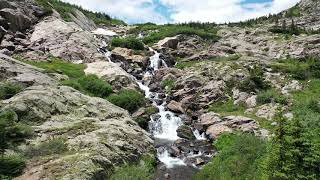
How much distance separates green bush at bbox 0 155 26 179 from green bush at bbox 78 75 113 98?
3146 cm

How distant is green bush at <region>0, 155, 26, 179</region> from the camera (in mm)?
34906

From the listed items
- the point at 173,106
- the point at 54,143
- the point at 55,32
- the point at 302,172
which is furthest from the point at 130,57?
the point at 302,172

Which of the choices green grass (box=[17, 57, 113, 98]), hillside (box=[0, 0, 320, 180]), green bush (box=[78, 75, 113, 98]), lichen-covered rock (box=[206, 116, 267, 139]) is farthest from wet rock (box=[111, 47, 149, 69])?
lichen-covered rock (box=[206, 116, 267, 139])

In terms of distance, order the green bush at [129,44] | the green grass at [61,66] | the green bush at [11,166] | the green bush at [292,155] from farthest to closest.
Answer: the green bush at [129,44] < the green grass at [61,66] < the green bush at [11,166] < the green bush at [292,155]

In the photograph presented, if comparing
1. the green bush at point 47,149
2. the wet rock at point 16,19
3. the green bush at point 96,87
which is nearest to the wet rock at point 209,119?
the green bush at point 96,87

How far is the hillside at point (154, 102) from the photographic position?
37.0 meters

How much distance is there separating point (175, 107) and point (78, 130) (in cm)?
2804

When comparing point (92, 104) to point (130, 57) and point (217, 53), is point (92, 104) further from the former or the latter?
point (217, 53)

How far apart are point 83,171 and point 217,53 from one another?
73668 millimetres

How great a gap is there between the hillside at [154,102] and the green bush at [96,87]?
19cm

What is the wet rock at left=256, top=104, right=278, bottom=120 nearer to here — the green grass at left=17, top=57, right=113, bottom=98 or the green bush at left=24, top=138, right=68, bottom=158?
the green grass at left=17, top=57, right=113, bottom=98

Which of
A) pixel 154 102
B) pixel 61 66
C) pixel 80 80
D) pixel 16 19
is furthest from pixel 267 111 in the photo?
pixel 16 19

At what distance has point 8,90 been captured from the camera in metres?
51.0

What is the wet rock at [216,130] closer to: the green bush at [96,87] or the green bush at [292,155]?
the green bush at [96,87]
